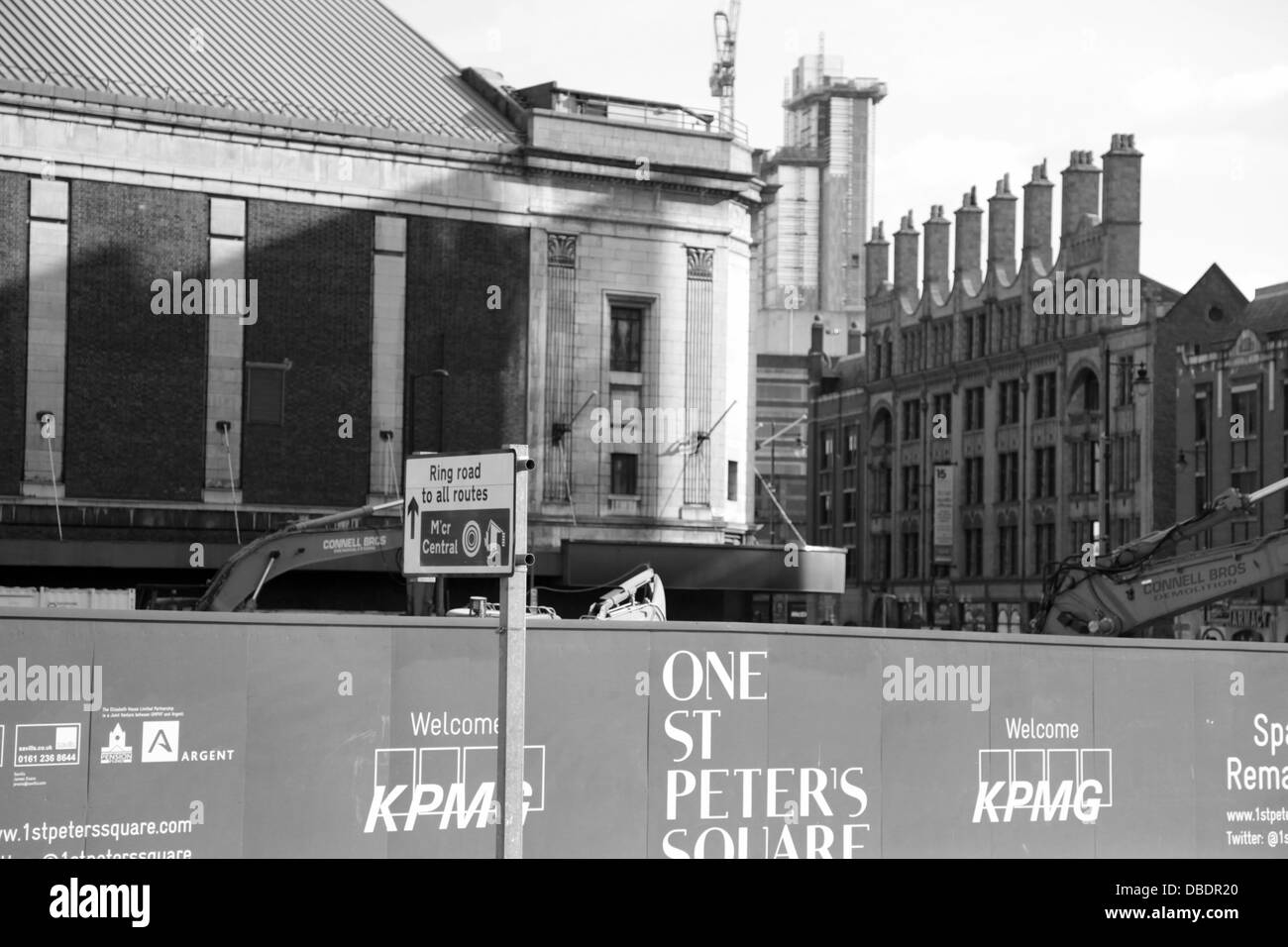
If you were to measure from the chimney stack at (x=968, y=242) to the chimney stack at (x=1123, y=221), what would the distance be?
14.4 meters

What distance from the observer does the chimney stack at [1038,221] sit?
93.3 metres

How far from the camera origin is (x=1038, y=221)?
3674 inches

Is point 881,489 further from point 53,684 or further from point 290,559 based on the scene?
point 53,684

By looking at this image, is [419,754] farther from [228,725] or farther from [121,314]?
[121,314]

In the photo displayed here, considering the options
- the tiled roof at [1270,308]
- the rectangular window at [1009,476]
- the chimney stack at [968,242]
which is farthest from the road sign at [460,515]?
the chimney stack at [968,242]

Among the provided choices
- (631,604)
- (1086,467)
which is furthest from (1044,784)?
(1086,467)

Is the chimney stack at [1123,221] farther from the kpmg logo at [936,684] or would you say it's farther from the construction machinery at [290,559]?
the kpmg logo at [936,684]

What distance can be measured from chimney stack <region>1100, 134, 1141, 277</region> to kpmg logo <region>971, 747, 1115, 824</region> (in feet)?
239

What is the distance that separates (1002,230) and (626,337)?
161 feet

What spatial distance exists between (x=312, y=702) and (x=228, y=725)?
0.64 meters

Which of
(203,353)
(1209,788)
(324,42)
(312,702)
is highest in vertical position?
(324,42)

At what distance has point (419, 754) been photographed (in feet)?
45.4

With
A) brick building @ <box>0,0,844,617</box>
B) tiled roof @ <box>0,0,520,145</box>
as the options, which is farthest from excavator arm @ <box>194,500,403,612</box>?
tiled roof @ <box>0,0,520,145</box>
